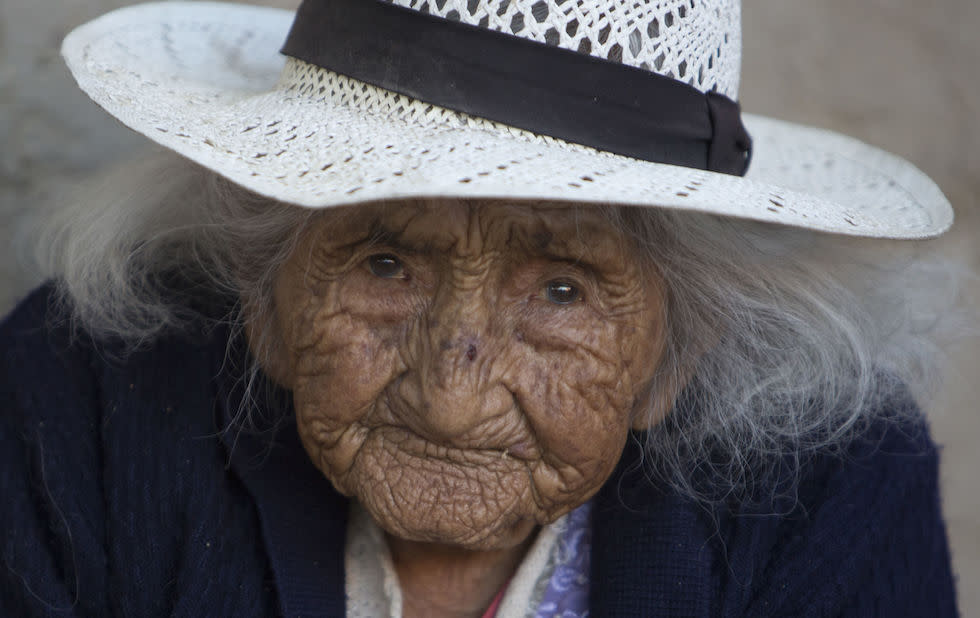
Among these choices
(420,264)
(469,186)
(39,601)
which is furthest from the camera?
(39,601)

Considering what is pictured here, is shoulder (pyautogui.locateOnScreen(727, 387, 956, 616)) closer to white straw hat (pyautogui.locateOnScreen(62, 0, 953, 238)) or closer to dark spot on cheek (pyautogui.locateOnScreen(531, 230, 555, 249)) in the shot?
white straw hat (pyautogui.locateOnScreen(62, 0, 953, 238))

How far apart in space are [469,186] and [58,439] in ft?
3.38

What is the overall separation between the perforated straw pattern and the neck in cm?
91

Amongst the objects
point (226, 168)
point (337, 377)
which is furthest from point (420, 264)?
point (226, 168)

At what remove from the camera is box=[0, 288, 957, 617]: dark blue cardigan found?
159 cm

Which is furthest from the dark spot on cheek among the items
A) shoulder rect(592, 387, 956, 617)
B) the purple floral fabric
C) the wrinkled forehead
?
the purple floral fabric

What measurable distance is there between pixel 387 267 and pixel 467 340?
185 millimetres

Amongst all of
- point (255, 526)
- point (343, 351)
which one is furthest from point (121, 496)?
point (343, 351)

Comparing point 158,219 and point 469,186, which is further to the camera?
point 158,219

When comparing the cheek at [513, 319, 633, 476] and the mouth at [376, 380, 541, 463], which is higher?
the cheek at [513, 319, 633, 476]

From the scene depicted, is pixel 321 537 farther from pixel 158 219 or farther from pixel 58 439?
pixel 158 219

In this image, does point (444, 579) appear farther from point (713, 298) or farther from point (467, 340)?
point (713, 298)

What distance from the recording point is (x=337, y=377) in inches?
57.4

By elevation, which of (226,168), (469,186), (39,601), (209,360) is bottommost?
(39,601)
